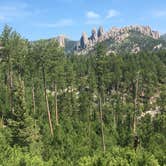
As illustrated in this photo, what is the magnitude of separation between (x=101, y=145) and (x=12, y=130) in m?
12.5

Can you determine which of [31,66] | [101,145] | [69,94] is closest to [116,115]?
[69,94]

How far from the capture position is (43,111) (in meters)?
71.2

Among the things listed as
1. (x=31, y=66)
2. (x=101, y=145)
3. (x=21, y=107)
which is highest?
(x=31, y=66)

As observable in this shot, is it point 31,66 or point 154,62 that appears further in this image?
point 154,62

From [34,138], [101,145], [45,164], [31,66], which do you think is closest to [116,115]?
[31,66]

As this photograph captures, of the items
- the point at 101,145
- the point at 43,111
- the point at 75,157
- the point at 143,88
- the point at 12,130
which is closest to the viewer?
the point at 75,157

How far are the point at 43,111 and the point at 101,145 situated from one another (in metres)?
21.8

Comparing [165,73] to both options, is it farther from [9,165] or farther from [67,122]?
[9,165]

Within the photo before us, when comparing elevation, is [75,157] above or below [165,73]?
below

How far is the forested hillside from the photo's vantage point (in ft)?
92.1

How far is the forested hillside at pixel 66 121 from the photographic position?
2808cm

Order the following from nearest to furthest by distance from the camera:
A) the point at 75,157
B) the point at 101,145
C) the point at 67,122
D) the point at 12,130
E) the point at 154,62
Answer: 1. the point at 75,157
2. the point at 12,130
3. the point at 101,145
4. the point at 67,122
5. the point at 154,62

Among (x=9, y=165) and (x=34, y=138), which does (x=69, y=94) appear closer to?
(x=34, y=138)

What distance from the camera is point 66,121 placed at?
63.3 meters
